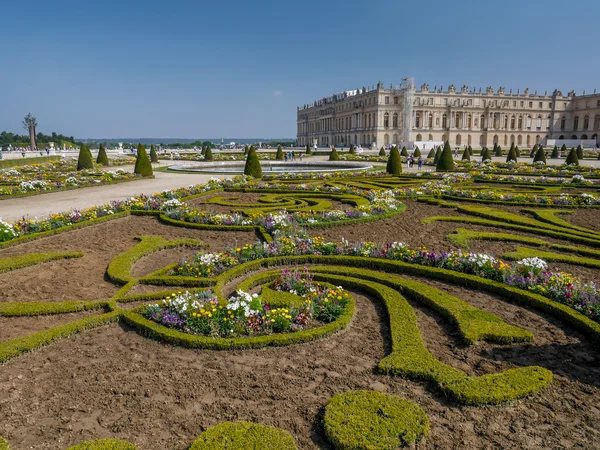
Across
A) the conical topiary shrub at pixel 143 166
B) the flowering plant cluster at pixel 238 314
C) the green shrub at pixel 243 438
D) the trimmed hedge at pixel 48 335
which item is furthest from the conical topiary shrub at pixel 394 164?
the green shrub at pixel 243 438

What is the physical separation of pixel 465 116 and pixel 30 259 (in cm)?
9164

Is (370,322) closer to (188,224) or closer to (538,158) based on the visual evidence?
(188,224)

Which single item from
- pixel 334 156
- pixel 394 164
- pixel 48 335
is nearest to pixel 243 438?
pixel 48 335

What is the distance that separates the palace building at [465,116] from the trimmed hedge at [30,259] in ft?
265

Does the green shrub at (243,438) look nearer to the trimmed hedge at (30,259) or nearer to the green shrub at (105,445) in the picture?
the green shrub at (105,445)

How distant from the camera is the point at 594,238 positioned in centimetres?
912

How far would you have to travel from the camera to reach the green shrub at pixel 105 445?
3270mm

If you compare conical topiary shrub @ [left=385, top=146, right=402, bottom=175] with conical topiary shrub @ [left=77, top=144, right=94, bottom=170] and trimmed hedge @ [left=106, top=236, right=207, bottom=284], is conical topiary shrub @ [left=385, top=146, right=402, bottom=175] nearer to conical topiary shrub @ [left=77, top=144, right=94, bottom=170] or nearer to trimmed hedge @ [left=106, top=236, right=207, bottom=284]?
trimmed hedge @ [left=106, top=236, right=207, bottom=284]

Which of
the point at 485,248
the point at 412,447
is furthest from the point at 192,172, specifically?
the point at 412,447

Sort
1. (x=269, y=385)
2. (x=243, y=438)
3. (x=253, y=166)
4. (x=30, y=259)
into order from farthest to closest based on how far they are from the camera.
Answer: (x=253, y=166) → (x=30, y=259) → (x=269, y=385) → (x=243, y=438)

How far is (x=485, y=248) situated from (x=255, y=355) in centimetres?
583

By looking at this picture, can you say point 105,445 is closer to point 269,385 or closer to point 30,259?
point 269,385

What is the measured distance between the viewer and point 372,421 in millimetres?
3598

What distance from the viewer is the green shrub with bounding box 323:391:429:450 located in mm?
3381
